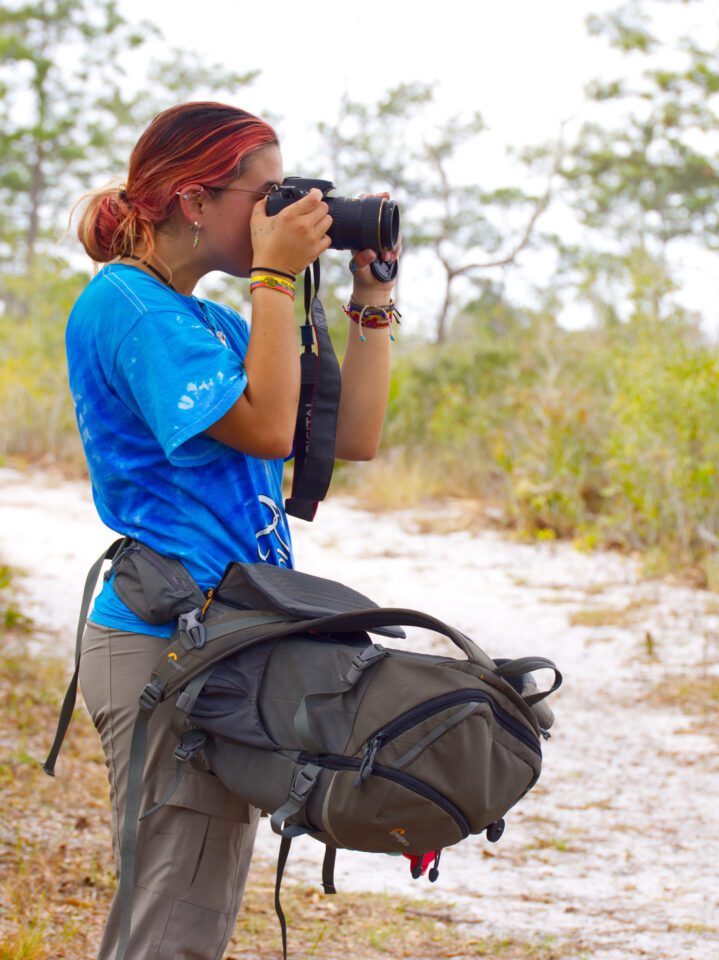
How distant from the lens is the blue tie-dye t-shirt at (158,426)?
59.3 inches

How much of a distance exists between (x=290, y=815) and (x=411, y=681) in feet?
0.78

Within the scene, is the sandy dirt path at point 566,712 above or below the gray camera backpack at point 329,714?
below

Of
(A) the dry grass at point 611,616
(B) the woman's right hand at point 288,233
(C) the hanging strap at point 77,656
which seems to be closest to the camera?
(B) the woman's right hand at point 288,233

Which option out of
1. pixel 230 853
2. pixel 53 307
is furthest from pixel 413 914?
pixel 53 307

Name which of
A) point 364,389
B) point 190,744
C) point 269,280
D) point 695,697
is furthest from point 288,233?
point 695,697

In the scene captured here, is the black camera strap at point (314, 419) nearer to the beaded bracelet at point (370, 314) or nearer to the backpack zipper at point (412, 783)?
the beaded bracelet at point (370, 314)

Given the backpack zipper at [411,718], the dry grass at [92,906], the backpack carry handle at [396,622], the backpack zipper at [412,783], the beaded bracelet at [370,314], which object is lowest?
the dry grass at [92,906]

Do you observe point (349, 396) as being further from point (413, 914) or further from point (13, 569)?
point (13, 569)

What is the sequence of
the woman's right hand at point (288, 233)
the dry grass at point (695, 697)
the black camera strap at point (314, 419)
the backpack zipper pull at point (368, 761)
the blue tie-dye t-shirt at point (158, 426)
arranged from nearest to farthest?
the backpack zipper pull at point (368, 761) < the blue tie-dye t-shirt at point (158, 426) < the woman's right hand at point (288, 233) < the black camera strap at point (314, 419) < the dry grass at point (695, 697)

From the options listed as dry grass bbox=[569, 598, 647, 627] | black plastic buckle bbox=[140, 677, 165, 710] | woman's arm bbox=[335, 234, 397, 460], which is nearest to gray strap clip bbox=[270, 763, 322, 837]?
black plastic buckle bbox=[140, 677, 165, 710]

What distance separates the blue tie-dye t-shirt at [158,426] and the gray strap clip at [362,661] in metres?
0.27

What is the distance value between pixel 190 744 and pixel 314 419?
1.93 ft

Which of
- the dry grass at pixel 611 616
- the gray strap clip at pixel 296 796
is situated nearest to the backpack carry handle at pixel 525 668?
the gray strap clip at pixel 296 796

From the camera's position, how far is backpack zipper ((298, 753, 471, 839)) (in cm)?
139
